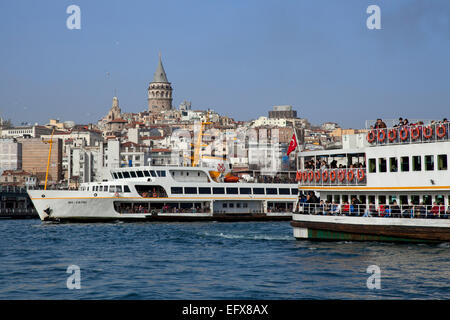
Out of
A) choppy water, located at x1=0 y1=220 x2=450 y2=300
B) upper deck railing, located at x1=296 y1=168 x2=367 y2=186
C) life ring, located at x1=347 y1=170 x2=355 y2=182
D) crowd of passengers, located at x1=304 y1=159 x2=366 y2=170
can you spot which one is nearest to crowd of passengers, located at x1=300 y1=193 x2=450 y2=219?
upper deck railing, located at x1=296 y1=168 x2=367 y2=186

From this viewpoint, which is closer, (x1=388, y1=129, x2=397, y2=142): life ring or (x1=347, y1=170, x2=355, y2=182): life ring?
(x1=388, y1=129, x2=397, y2=142): life ring

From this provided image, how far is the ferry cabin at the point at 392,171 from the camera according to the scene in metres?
25.2

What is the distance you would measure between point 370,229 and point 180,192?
2942 centimetres

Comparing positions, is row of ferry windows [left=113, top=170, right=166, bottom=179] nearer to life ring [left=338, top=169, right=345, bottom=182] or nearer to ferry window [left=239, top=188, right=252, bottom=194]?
ferry window [left=239, top=188, right=252, bottom=194]

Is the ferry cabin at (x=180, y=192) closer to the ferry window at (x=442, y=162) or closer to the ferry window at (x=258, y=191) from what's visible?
the ferry window at (x=258, y=191)

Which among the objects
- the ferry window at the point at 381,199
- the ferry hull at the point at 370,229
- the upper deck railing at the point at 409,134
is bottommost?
the ferry hull at the point at 370,229

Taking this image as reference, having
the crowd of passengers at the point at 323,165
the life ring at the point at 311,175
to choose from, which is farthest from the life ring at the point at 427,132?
the life ring at the point at 311,175

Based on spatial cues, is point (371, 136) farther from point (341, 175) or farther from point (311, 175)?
point (311, 175)

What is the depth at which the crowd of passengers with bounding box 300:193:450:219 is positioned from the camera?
2477cm

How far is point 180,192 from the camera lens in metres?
53.9

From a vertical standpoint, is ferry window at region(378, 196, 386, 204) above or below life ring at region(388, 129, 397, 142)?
below

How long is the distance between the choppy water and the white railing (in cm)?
122

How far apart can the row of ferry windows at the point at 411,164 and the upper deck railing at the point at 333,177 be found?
680 mm

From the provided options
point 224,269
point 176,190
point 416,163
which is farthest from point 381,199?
point 176,190
